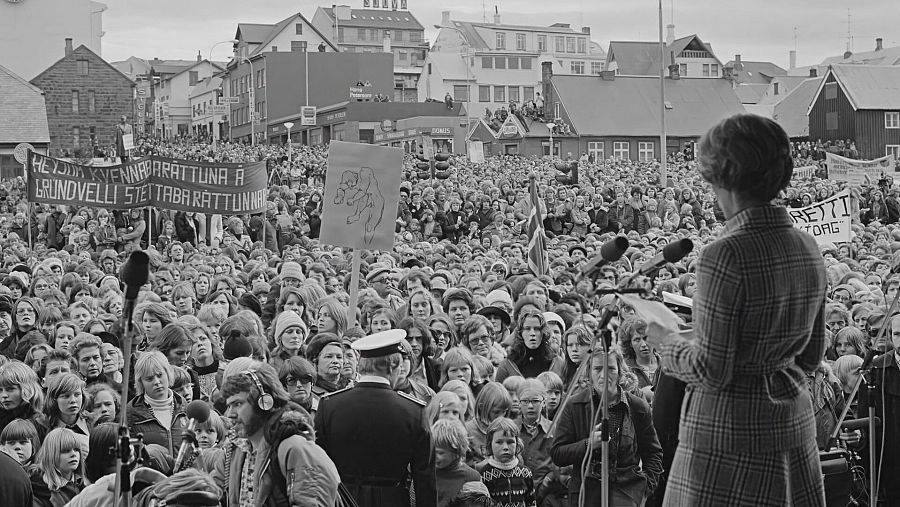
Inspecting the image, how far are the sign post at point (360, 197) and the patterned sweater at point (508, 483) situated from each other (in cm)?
374

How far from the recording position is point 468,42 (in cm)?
10812

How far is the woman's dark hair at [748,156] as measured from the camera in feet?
12.2

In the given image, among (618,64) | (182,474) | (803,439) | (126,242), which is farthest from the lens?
(618,64)

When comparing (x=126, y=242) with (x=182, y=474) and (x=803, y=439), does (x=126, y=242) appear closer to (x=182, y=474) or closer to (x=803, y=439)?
(x=182, y=474)

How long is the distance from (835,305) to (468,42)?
99.4 meters

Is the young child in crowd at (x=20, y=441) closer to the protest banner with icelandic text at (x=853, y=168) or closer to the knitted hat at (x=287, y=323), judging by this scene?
the knitted hat at (x=287, y=323)

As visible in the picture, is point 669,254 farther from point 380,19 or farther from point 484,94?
point 380,19

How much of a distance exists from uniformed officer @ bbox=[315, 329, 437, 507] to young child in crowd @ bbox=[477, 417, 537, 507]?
39.4 inches

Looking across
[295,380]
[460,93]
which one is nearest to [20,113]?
[460,93]

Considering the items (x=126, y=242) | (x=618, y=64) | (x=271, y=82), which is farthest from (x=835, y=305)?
(x=618, y=64)

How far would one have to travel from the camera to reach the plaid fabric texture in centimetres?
371

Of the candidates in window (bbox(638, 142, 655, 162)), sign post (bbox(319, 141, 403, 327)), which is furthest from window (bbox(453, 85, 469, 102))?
sign post (bbox(319, 141, 403, 327))

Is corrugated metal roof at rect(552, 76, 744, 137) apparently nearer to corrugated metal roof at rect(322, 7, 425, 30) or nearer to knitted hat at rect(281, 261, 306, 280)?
corrugated metal roof at rect(322, 7, 425, 30)

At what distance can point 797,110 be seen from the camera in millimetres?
82125
